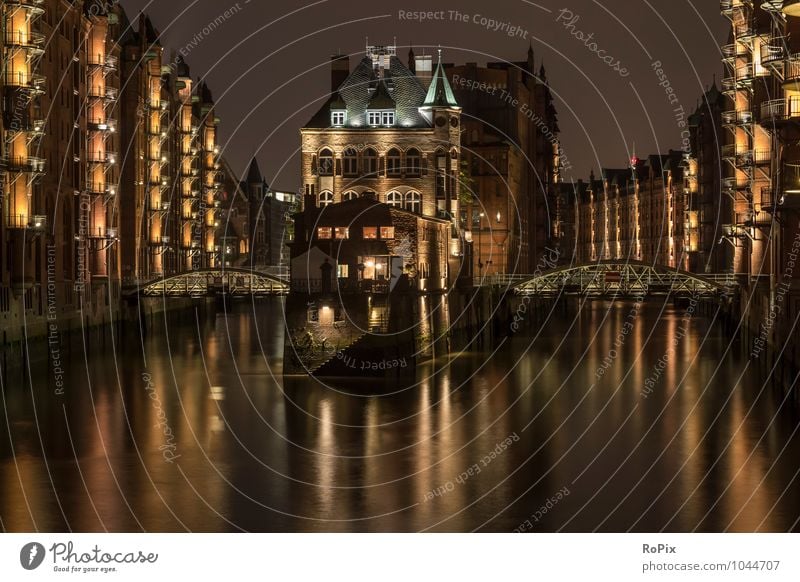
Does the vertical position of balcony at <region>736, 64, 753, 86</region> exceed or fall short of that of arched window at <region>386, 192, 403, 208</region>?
it exceeds it

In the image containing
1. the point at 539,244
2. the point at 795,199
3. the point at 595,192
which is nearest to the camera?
the point at 795,199

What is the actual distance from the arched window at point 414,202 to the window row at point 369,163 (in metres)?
1.48

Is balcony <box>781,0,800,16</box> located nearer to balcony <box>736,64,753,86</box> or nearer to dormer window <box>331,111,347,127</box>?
balcony <box>736,64,753,86</box>

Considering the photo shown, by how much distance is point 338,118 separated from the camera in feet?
313

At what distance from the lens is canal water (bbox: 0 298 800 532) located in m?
29.8

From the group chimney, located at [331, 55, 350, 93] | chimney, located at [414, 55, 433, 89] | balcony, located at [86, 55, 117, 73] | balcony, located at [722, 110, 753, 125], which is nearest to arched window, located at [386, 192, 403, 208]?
chimney, located at [331, 55, 350, 93]

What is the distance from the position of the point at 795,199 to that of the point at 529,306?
191ft

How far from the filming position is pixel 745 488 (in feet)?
106

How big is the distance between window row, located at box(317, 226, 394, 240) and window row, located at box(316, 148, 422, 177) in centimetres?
1714

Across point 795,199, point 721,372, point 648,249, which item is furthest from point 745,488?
point 648,249

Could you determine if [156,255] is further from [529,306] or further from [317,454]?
[317,454]

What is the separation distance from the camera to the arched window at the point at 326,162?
309 ft

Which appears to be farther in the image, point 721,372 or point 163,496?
point 721,372

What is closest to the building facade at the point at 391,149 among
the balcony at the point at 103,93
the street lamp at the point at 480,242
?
the street lamp at the point at 480,242
